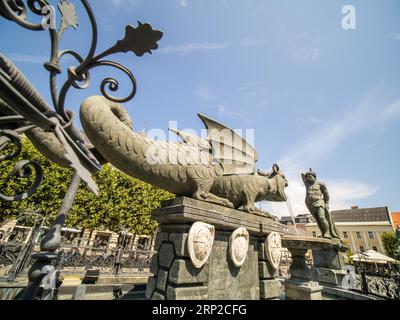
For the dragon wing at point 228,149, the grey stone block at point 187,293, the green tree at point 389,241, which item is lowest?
the grey stone block at point 187,293

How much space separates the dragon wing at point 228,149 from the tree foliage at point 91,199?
562 inches

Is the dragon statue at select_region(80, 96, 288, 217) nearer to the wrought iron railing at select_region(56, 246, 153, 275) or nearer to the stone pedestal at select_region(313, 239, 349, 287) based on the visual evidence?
the stone pedestal at select_region(313, 239, 349, 287)

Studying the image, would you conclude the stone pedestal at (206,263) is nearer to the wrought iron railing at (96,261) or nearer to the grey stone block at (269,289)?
the grey stone block at (269,289)

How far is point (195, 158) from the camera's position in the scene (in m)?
3.44

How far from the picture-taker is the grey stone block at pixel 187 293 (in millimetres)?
2564

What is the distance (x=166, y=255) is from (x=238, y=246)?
4.07 ft

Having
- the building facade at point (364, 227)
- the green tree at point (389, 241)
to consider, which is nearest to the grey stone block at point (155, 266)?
the building facade at point (364, 227)

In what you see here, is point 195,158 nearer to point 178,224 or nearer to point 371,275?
point 178,224

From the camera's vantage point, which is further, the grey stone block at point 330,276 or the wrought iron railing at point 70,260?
the wrought iron railing at point 70,260

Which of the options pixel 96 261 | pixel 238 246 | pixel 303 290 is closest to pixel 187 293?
pixel 238 246

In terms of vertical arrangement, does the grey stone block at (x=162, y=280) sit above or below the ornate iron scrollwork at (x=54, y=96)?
below

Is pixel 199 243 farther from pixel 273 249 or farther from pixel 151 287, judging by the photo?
pixel 273 249
